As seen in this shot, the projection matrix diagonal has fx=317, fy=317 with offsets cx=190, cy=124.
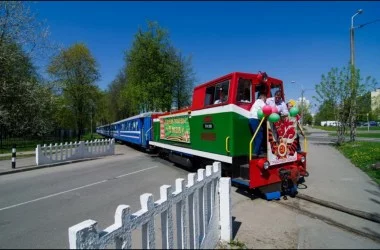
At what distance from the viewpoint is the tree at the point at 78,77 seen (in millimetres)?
38062

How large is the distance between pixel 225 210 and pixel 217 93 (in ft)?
16.9

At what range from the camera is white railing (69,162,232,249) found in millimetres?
2559

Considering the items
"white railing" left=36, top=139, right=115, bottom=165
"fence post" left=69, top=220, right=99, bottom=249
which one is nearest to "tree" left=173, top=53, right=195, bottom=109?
"white railing" left=36, top=139, right=115, bottom=165

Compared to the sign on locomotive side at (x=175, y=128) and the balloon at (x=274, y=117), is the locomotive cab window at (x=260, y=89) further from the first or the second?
the sign on locomotive side at (x=175, y=128)

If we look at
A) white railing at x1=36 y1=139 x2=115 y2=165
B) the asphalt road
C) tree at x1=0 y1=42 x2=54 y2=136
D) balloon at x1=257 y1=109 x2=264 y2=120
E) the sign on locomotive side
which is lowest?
the asphalt road

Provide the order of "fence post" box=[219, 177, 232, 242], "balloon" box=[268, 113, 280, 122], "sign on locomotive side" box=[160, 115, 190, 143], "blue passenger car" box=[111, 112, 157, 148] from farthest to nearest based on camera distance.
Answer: "blue passenger car" box=[111, 112, 157, 148]
"sign on locomotive side" box=[160, 115, 190, 143]
"balloon" box=[268, 113, 280, 122]
"fence post" box=[219, 177, 232, 242]

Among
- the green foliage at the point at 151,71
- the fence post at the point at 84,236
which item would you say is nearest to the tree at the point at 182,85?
the green foliage at the point at 151,71

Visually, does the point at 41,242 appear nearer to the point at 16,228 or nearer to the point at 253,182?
the point at 16,228

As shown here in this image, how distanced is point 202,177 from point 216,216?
775mm

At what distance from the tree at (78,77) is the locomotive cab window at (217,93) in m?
31.1

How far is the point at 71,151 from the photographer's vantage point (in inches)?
674

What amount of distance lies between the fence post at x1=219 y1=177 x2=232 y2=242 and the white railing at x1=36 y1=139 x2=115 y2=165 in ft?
41.7

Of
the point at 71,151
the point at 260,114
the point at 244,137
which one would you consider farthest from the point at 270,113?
the point at 71,151

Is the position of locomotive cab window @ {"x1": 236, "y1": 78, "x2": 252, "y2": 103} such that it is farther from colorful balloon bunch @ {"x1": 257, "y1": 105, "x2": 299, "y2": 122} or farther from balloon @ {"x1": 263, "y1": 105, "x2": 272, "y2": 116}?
balloon @ {"x1": 263, "y1": 105, "x2": 272, "y2": 116}
